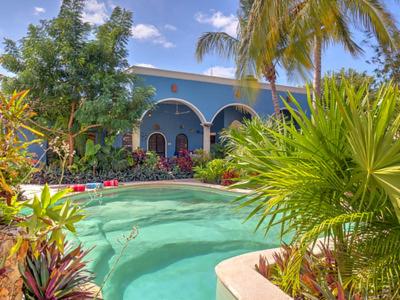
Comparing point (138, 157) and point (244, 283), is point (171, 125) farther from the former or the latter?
point (244, 283)

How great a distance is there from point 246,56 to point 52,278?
1177 cm

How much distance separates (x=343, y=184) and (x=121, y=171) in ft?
48.6

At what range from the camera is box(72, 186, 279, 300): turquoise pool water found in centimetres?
526

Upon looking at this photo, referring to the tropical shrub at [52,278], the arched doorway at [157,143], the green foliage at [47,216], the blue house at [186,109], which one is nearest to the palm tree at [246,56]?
the blue house at [186,109]

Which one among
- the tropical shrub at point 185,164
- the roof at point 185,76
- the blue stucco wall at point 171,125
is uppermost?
the roof at point 185,76

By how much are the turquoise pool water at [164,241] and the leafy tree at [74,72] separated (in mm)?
4395

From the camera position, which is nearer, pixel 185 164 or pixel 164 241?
pixel 164 241

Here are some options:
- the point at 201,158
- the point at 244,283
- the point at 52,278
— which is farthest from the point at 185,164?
the point at 52,278

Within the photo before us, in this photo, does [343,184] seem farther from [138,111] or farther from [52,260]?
[138,111]

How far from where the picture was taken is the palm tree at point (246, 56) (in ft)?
43.4

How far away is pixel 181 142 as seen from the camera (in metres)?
23.7

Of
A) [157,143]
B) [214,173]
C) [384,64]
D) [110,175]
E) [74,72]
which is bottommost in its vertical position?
[110,175]

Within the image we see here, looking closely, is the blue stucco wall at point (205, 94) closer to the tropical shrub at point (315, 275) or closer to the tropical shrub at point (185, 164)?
the tropical shrub at point (185, 164)

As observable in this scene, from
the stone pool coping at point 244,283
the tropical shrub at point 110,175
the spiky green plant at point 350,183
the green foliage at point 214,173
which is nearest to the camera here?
the spiky green plant at point 350,183
